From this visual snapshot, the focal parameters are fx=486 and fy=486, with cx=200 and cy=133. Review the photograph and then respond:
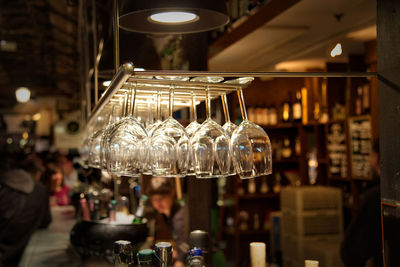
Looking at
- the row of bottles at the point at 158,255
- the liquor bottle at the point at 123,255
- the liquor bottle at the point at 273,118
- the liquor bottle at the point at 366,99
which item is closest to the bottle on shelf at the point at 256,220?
the liquor bottle at the point at 273,118

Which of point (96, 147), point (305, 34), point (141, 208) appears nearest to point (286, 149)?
point (305, 34)

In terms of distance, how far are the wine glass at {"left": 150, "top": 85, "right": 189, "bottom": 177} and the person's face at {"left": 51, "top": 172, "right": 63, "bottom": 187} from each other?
7307 mm

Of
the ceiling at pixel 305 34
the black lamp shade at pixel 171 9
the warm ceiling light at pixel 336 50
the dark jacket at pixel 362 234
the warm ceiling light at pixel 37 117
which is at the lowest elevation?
the dark jacket at pixel 362 234

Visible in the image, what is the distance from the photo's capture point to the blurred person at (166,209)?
3.82 meters

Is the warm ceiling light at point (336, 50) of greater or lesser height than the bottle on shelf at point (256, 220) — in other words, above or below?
above

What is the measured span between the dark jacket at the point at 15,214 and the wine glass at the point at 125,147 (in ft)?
12.0

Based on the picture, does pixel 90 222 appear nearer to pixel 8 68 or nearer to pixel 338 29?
pixel 338 29

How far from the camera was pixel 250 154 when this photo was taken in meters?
1.62

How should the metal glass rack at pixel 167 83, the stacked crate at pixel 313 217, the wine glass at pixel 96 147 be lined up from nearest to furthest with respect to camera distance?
1. the metal glass rack at pixel 167 83
2. the wine glass at pixel 96 147
3. the stacked crate at pixel 313 217

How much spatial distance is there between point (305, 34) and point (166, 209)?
1803mm

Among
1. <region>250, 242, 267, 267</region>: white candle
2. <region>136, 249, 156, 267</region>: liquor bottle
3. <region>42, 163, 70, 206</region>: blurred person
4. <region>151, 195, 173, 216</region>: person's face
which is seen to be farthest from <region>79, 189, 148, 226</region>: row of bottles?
<region>42, 163, 70, 206</region>: blurred person

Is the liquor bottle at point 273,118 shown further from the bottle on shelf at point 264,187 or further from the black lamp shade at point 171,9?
the black lamp shade at point 171,9

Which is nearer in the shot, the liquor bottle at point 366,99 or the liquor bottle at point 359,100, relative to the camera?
the liquor bottle at point 366,99

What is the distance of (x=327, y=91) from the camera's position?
219 inches
